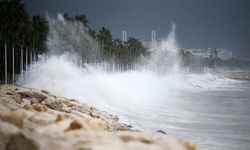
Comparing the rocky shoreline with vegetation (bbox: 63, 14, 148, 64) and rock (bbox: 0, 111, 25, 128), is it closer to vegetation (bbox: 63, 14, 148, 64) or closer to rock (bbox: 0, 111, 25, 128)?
rock (bbox: 0, 111, 25, 128)

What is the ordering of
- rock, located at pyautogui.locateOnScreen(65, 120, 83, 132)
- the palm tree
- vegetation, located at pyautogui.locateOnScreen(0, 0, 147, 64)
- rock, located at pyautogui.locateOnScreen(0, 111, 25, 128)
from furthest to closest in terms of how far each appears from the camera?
the palm tree
vegetation, located at pyautogui.locateOnScreen(0, 0, 147, 64)
rock, located at pyautogui.locateOnScreen(0, 111, 25, 128)
rock, located at pyautogui.locateOnScreen(65, 120, 83, 132)

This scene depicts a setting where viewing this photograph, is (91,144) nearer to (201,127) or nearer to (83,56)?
(201,127)

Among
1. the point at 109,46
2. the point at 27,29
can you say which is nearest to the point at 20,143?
the point at 27,29

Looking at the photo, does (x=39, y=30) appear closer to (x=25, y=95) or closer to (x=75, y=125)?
(x=25, y=95)

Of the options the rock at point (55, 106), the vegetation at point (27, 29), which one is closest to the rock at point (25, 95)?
the rock at point (55, 106)

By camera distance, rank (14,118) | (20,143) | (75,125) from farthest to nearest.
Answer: (14,118) < (75,125) < (20,143)

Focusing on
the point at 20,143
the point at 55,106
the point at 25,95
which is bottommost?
the point at 55,106

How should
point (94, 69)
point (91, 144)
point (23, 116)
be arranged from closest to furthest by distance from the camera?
point (91, 144) → point (23, 116) → point (94, 69)

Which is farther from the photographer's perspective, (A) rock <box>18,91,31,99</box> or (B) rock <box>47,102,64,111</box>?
(A) rock <box>18,91,31,99</box>

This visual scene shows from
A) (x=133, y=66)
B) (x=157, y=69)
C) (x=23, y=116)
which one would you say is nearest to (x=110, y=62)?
(x=133, y=66)

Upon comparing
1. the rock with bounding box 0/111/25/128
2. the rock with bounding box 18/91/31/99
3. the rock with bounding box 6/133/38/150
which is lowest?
the rock with bounding box 18/91/31/99

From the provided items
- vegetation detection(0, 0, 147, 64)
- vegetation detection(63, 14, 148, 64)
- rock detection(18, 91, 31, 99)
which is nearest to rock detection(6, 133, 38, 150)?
rock detection(18, 91, 31, 99)

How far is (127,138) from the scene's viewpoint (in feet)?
18.2

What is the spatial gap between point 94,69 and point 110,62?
14.3m
